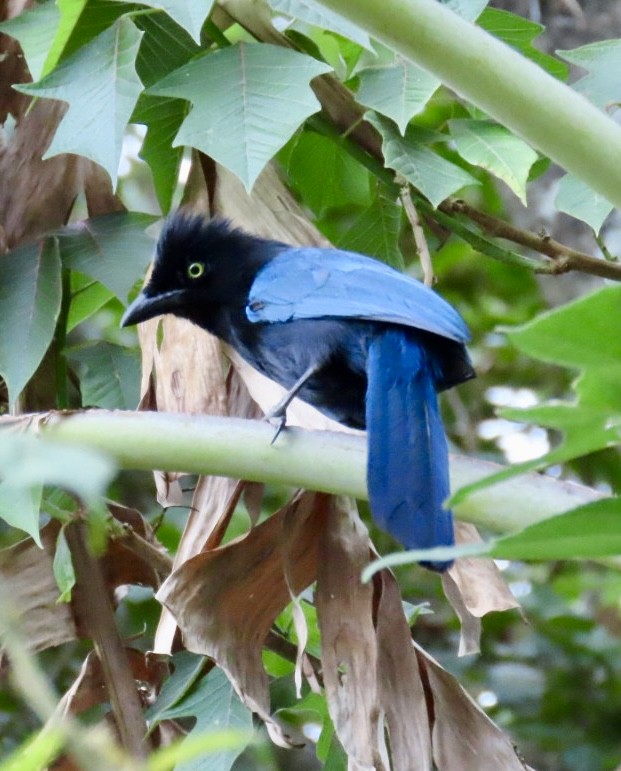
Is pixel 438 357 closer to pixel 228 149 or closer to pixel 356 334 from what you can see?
pixel 356 334

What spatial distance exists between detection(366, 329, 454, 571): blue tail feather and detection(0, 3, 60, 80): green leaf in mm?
1012

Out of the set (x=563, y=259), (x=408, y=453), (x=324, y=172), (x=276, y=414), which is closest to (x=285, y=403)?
(x=276, y=414)

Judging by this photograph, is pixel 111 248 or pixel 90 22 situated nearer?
pixel 90 22

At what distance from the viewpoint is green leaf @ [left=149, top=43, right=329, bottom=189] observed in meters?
2.59

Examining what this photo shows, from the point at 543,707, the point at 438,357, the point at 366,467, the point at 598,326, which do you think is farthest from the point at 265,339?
the point at 543,707

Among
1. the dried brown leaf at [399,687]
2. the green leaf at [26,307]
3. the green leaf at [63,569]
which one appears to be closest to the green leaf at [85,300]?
the green leaf at [26,307]

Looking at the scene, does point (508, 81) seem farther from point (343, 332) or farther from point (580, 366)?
point (343, 332)

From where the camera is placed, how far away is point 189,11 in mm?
2518

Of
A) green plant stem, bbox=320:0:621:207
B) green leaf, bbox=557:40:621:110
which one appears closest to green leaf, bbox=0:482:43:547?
green plant stem, bbox=320:0:621:207

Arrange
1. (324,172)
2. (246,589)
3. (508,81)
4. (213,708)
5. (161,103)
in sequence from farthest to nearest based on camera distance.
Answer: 1. (324,172)
2. (161,103)
3. (213,708)
4. (246,589)
5. (508,81)

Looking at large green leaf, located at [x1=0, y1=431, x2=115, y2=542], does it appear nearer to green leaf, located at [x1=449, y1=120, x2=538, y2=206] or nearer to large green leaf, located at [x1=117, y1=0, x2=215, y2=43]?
large green leaf, located at [x1=117, y1=0, x2=215, y2=43]

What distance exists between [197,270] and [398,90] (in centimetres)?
79

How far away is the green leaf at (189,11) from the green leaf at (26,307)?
2.51ft

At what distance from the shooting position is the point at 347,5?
1899 millimetres
